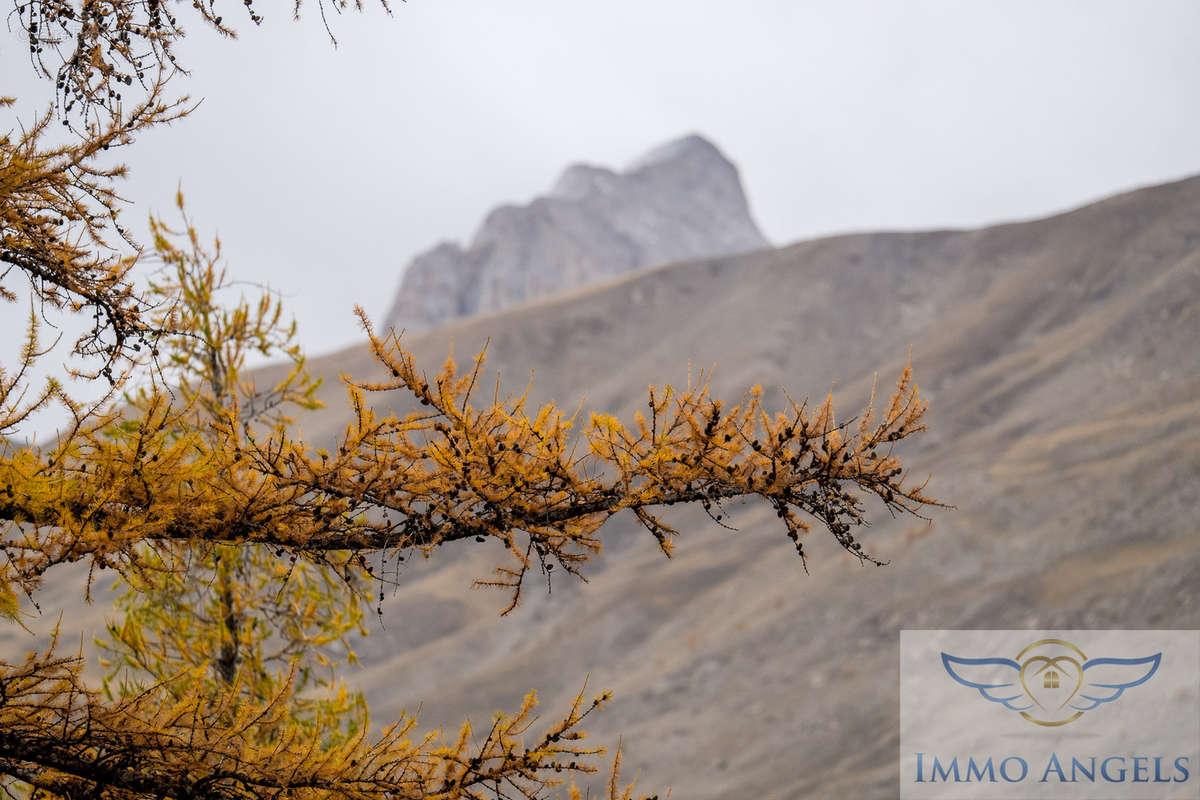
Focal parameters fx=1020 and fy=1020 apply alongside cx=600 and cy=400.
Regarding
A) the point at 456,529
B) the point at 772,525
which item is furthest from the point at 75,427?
the point at 772,525

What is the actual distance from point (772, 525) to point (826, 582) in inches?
353

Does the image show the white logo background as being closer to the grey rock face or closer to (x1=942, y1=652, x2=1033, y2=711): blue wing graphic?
(x1=942, y1=652, x2=1033, y2=711): blue wing graphic

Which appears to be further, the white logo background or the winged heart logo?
the winged heart logo

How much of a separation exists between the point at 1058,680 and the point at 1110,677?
1.61 m

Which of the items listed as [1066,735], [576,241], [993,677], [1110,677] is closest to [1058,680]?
[1066,735]

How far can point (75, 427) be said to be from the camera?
360cm

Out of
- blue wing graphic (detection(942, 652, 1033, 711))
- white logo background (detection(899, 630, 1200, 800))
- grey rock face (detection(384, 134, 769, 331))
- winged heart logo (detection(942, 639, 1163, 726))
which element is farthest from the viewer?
grey rock face (detection(384, 134, 769, 331))

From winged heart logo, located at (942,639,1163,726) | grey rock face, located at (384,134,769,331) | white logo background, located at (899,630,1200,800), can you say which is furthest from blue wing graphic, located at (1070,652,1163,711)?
grey rock face, located at (384,134,769,331)

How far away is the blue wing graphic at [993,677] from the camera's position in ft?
73.2

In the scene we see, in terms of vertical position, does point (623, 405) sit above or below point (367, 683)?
above

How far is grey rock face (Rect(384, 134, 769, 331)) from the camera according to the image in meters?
129

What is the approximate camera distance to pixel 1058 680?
70.9ft

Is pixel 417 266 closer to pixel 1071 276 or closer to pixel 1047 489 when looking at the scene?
pixel 1071 276

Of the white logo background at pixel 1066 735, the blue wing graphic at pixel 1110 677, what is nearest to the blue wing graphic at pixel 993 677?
the white logo background at pixel 1066 735
